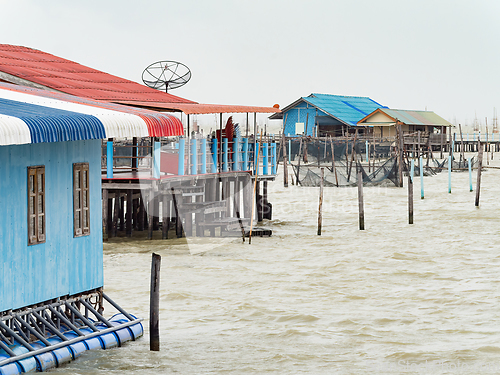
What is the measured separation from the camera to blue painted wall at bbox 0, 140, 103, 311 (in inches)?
304

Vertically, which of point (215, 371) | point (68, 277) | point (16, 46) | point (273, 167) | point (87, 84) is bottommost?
point (215, 371)

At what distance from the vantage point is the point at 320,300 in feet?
38.2

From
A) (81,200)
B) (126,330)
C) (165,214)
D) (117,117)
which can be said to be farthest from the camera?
(165,214)

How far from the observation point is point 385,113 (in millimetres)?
49938

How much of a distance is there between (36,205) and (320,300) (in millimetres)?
5301

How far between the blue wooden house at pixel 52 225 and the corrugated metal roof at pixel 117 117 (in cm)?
2

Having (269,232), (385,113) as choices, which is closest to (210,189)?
(269,232)

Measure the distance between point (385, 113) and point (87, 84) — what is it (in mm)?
36498

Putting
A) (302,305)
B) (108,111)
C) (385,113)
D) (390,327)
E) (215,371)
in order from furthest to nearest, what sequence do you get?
(385,113) → (302,305) → (390,327) → (108,111) → (215,371)

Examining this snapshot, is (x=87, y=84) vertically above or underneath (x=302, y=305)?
above

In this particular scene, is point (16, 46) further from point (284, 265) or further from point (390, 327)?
point (390, 327)

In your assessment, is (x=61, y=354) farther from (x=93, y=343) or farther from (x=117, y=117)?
(x=117, y=117)

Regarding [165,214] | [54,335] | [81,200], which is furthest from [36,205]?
[165,214]

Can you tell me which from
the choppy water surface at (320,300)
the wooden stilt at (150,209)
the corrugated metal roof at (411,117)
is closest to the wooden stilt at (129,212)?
the wooden stilt at (150,209)
